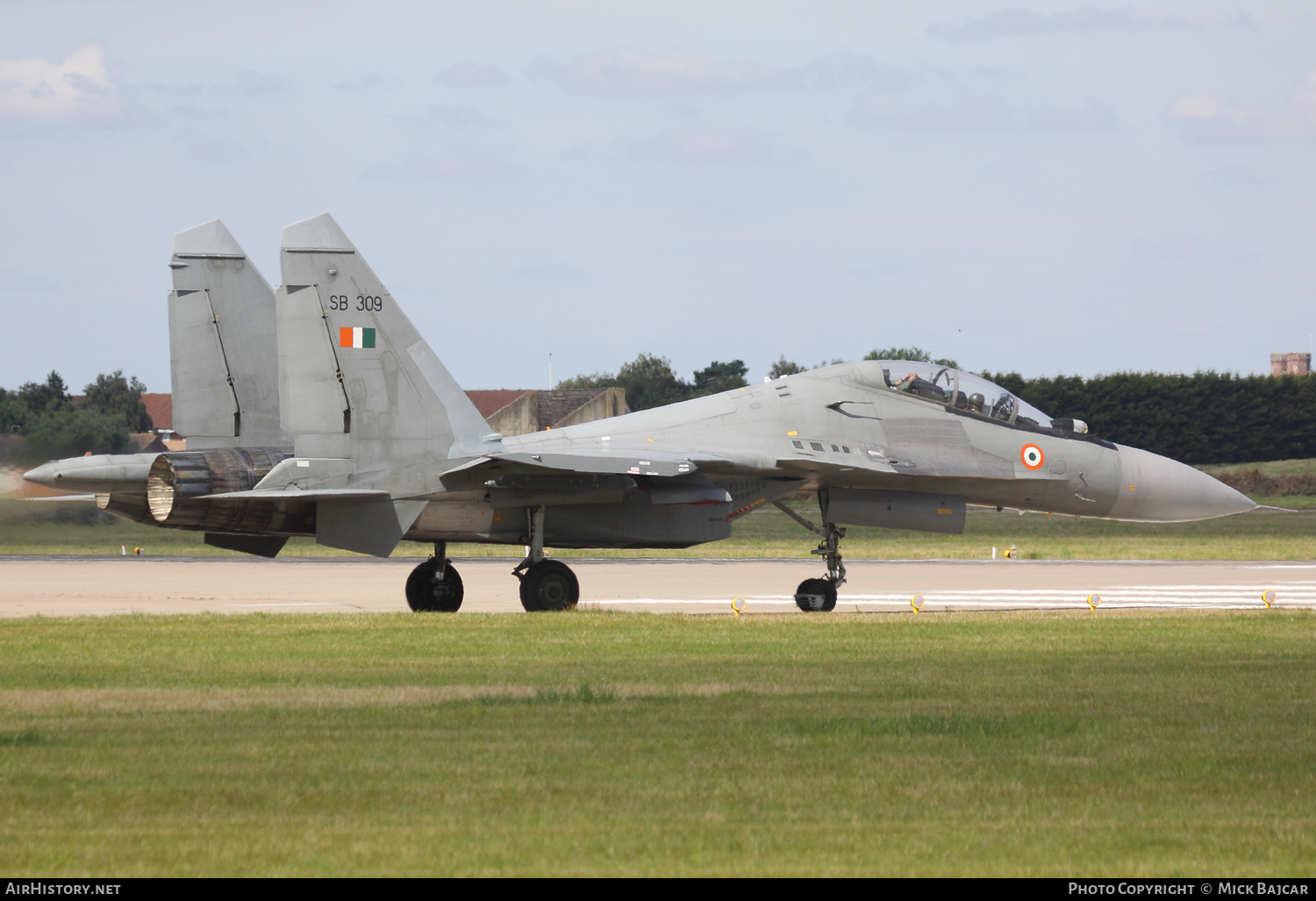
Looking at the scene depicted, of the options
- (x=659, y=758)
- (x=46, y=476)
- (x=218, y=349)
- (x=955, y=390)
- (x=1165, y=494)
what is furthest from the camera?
(x=1165, y=494)

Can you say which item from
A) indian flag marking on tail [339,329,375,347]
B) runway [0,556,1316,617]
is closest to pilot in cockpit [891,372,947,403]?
runway [0,556,1316,617]

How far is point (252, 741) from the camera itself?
8.72m

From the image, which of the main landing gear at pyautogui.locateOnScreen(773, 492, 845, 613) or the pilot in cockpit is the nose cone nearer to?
the pilot in cockpit

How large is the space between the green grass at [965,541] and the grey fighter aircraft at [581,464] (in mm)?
10362

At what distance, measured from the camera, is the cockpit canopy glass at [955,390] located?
20.4 metres

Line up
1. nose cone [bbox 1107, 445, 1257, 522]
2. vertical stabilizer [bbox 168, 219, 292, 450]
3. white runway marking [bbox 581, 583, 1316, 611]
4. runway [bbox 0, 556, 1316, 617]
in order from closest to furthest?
vertical stabilizer [bbox 168, 219, 292, 450]
nose cone [bbox 1107, 445, 1257, 522]
white runway marking [bbox 581, 583, 1316, 611]
runway [bbox 0, 556, 1316, 617]

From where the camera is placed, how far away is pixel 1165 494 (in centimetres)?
2128

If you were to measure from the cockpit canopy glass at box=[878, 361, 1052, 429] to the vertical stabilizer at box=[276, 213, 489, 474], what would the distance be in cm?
618

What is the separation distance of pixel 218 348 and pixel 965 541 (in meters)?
29.6

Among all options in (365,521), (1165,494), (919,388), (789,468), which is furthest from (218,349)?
(1165,494)

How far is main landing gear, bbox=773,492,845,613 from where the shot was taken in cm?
1983

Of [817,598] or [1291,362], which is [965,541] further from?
[1291,362]

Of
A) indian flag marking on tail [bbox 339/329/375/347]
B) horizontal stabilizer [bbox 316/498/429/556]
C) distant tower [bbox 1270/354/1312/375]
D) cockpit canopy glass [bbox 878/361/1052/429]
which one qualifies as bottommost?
horizontal stabilizer [bbox 316/498/429/556]
